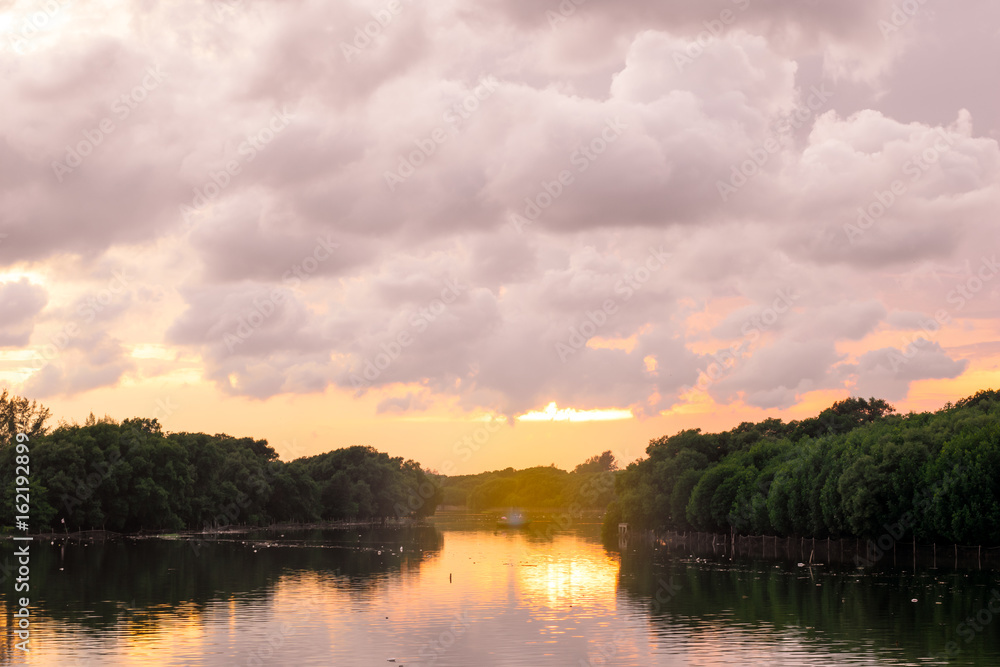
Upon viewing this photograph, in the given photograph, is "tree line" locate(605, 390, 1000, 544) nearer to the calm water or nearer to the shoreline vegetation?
the shoreline vegetation

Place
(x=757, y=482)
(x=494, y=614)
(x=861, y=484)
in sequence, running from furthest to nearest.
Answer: (x=757, y=482) < (x=861, y=484) < (x=494, y=614)

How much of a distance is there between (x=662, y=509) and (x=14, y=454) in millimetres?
112938

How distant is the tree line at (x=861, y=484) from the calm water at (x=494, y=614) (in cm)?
923

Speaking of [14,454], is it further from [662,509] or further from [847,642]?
[847,642]

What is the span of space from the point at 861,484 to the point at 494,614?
61116mm

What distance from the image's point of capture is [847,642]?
58000 millimetres

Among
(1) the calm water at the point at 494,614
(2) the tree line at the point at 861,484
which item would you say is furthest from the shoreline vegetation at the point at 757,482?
(1) the calm water at the point at 494,614

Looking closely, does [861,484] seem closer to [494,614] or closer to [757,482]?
[757,482]

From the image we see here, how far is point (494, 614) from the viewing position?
7231 cm

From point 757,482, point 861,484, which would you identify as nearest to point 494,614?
point 861,484

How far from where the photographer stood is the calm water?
5381cm

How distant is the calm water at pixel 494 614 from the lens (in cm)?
5381

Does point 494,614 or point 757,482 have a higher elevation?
point 757,482

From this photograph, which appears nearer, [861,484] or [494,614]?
[494,614]
